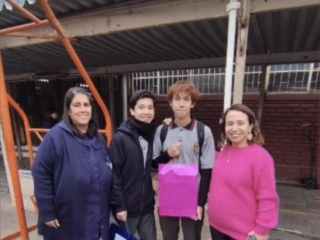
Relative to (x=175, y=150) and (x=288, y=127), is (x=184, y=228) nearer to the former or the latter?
(x=175, y=150)

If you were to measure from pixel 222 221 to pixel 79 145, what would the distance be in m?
1.06

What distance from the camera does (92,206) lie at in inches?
62.1

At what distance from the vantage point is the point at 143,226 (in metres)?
1.86

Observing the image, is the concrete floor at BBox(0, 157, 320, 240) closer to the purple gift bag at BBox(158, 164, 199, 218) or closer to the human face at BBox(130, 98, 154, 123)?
the purple gift bag at BBox(158, 164, 199, 218)

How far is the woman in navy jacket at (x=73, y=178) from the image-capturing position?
1.48 m

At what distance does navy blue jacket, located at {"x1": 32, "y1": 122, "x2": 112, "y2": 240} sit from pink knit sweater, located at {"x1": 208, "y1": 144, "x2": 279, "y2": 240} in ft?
2.53

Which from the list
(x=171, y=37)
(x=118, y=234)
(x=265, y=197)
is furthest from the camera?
(x=171, y=37)

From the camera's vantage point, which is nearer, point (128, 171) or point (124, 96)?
point (128, 171)

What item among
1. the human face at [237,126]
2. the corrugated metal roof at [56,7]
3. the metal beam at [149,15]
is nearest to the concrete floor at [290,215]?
the human face at [237,126]

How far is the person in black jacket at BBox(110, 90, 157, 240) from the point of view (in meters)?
1.66

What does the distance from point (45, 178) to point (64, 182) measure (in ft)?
0.39

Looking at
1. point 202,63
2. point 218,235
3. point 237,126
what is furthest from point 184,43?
point 218,235

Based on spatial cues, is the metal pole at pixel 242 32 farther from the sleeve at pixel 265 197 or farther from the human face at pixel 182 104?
the sleeve at pixel 265 197

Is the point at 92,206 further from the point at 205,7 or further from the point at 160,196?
the point at 205,7
